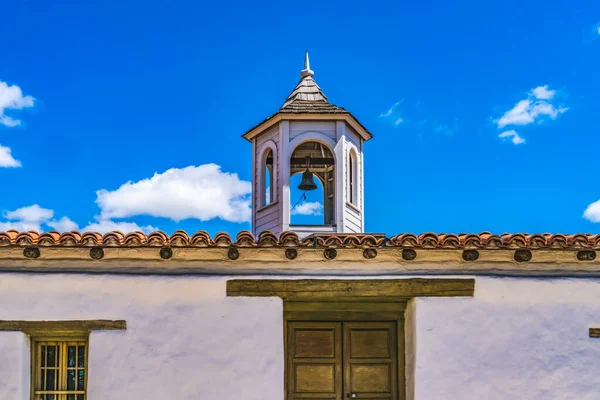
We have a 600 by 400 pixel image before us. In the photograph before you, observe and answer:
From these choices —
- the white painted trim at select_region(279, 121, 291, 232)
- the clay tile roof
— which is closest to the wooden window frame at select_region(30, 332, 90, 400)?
the clay tile roof

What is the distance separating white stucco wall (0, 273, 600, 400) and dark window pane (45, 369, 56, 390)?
0.75 ft

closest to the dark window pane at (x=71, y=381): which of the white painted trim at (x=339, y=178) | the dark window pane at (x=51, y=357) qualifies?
the dark window pane at (x=51, y=357)

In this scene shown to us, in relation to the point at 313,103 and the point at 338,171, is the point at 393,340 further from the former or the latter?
the point at 313,103

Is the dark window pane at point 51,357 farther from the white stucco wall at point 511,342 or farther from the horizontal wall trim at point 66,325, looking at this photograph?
the white stucco wall at point 511,342

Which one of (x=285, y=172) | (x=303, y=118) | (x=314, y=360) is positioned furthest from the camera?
(x=303, y=118)

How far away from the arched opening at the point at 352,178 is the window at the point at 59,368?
15.5ft

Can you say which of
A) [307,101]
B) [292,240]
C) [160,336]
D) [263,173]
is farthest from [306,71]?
[160,336]

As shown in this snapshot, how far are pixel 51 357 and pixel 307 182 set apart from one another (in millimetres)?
4629

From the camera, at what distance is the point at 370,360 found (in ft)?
27.6

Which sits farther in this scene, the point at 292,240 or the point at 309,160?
the point at 309,160

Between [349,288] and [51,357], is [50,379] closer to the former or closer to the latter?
[51,357]

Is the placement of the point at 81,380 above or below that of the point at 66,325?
below

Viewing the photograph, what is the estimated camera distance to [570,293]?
26.4ft

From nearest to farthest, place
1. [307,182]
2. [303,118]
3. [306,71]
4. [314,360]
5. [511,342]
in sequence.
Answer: [511,342]
[314,360]
[303,118]
[307,182]
[306,71]
